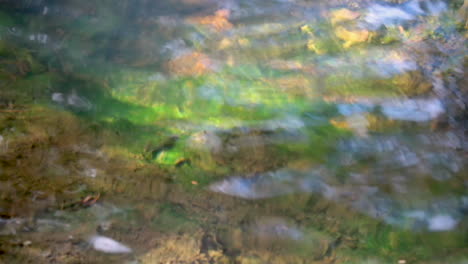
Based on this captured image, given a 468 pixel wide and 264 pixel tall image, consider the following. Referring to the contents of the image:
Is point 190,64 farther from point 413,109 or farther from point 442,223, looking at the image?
point 442,223

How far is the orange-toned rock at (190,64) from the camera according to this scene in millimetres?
2396

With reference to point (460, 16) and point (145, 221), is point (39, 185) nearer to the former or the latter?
point (145, 221)

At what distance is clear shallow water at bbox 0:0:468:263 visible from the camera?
1.60 meters

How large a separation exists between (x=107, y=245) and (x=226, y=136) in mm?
823

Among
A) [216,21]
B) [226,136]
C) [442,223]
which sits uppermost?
[216,21]

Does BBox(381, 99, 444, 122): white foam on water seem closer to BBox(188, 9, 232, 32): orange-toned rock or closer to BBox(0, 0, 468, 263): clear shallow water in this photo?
BBox(0, 0, 468, 263): clear shallow water

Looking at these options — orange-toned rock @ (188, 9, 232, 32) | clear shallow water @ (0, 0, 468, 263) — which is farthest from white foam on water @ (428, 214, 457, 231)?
orange-toned rock @ (188, 9, 232, 32)

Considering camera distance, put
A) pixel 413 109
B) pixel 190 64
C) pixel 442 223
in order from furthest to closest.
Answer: pixel 190 64
pixel 413 109
pixel 442 223

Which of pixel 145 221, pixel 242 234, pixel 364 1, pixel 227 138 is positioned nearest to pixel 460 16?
pixel 364 1

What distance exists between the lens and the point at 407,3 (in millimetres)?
3215

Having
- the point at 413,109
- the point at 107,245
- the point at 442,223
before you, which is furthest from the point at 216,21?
the point at 442,223

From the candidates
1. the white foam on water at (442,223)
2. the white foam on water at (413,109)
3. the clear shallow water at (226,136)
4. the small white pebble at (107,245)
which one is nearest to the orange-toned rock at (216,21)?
the clear shallow water at (226,136)

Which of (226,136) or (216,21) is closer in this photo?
(226,136)

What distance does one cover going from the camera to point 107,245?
4.98 feet
